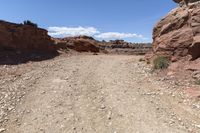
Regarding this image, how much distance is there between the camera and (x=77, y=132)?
7.37 meters

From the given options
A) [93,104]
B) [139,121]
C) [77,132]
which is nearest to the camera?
[77,132]

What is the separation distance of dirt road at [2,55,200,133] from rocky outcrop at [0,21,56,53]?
30.6 feet

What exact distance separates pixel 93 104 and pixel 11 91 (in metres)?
3.61

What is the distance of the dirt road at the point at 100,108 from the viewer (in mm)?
7637

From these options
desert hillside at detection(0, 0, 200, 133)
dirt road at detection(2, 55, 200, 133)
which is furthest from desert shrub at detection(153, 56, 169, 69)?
dirt road at detection(2, 55, 200, 133)

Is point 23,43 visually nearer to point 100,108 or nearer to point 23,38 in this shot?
point 23,38

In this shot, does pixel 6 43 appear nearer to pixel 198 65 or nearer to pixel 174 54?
pixel 174 54

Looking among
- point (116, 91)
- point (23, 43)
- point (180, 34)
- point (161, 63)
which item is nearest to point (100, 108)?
point (116, 91)

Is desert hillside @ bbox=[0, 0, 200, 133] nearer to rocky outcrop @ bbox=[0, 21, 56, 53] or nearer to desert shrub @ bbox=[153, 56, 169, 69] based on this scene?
desert shrub @ bbox=[153, 56, 169, 69]

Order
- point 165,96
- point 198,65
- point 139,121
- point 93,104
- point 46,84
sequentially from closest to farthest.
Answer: point 139,121, point 93,104, point 165,96, point 46,84, point 198,65

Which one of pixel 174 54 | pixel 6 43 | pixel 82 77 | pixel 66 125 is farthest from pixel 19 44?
pixel 66 125

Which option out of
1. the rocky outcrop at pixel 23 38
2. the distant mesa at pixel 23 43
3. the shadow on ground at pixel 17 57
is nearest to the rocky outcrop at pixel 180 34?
the shadow on ground at pixel 17 57

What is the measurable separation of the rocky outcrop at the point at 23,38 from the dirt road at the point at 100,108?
9.34 meters

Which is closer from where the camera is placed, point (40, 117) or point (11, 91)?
point (40, 117)
